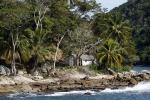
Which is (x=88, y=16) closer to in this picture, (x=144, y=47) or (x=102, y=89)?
(x=102, y=89)

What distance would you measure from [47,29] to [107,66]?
1165 cm

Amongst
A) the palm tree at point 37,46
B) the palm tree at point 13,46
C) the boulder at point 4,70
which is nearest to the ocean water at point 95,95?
the palm tree at point 13,46

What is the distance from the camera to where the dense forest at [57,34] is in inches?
2795

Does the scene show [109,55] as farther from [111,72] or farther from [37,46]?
[37,46]

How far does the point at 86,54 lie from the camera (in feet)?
291

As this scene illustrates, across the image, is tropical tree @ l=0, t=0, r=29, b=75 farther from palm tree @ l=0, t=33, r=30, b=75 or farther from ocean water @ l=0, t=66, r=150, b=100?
ocean water @ l=0, t=66, r=150, b=100

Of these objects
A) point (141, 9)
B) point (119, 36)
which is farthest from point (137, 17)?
point (119, 36)

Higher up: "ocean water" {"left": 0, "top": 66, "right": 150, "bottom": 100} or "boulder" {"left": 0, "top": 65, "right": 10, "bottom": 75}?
"boulder" {"left": 0, "top": 65, "right": 10, "bottom": 75}

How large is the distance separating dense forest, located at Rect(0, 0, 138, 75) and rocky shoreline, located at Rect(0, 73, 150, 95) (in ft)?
23.2

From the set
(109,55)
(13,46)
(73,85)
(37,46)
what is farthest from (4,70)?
(109,55)

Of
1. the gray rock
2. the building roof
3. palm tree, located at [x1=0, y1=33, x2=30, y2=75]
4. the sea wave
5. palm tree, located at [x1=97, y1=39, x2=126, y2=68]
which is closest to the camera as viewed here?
the sea wave

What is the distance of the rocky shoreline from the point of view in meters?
62.1

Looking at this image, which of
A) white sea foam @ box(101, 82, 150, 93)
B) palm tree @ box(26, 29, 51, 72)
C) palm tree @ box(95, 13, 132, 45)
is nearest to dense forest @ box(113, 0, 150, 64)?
palm tree @ box(95, 13, 132, 45)

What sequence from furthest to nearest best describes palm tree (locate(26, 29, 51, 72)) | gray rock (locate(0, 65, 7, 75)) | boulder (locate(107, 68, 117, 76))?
boulder (locate(107, 68, 117, 76)) < palm tree (locate(26, 29, 51, 72)) < gray rock (locate(0, 65, 7, 75))
